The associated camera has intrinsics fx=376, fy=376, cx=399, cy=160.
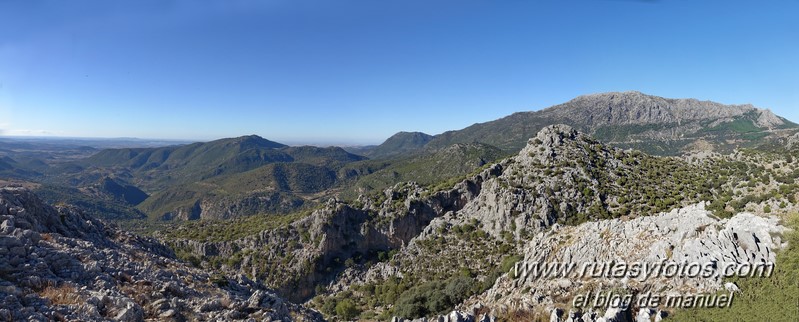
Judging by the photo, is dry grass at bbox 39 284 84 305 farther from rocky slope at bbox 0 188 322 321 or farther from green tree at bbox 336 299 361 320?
green tree at bbox 336 299 361 320

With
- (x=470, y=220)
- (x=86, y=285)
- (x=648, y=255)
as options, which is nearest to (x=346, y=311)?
(x=470, y=220)

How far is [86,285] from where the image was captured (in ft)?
46.1

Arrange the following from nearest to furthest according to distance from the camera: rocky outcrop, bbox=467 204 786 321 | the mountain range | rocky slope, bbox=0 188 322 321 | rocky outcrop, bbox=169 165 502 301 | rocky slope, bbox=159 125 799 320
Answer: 1. rocky slope, bbox=0 188 322 321
2. the mountain range
3. rocky outcrop, bbox=467 204 786 321
4. rocky slope, bbox=159 125 799 320
5. rocky outcrop, bbox=169 165 502 301

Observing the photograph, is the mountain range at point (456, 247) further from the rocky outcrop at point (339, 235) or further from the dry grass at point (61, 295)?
the rocky outcrop at point (339, 235)

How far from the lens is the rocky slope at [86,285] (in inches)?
471

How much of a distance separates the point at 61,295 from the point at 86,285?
1.47 metres

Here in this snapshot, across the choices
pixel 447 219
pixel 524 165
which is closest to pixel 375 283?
pixel 447 219

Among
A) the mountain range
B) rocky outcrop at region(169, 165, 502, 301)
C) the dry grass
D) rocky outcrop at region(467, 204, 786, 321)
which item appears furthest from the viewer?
rocky outcrop at region(169, 165, 502, 301)

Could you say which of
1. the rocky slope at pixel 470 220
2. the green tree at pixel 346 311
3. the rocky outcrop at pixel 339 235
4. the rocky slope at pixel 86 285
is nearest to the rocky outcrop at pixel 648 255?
the rocky slope at pixel 470 220

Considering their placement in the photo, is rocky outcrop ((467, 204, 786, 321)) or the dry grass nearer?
the dry grass

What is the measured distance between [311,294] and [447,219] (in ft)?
83.7

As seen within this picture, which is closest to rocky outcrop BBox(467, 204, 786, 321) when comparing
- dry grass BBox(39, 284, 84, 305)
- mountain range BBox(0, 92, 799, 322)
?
mountain range BBox(0, 92, 799, 322)

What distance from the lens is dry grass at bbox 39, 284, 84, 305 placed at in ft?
40.5

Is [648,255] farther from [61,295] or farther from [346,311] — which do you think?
[346,311]
